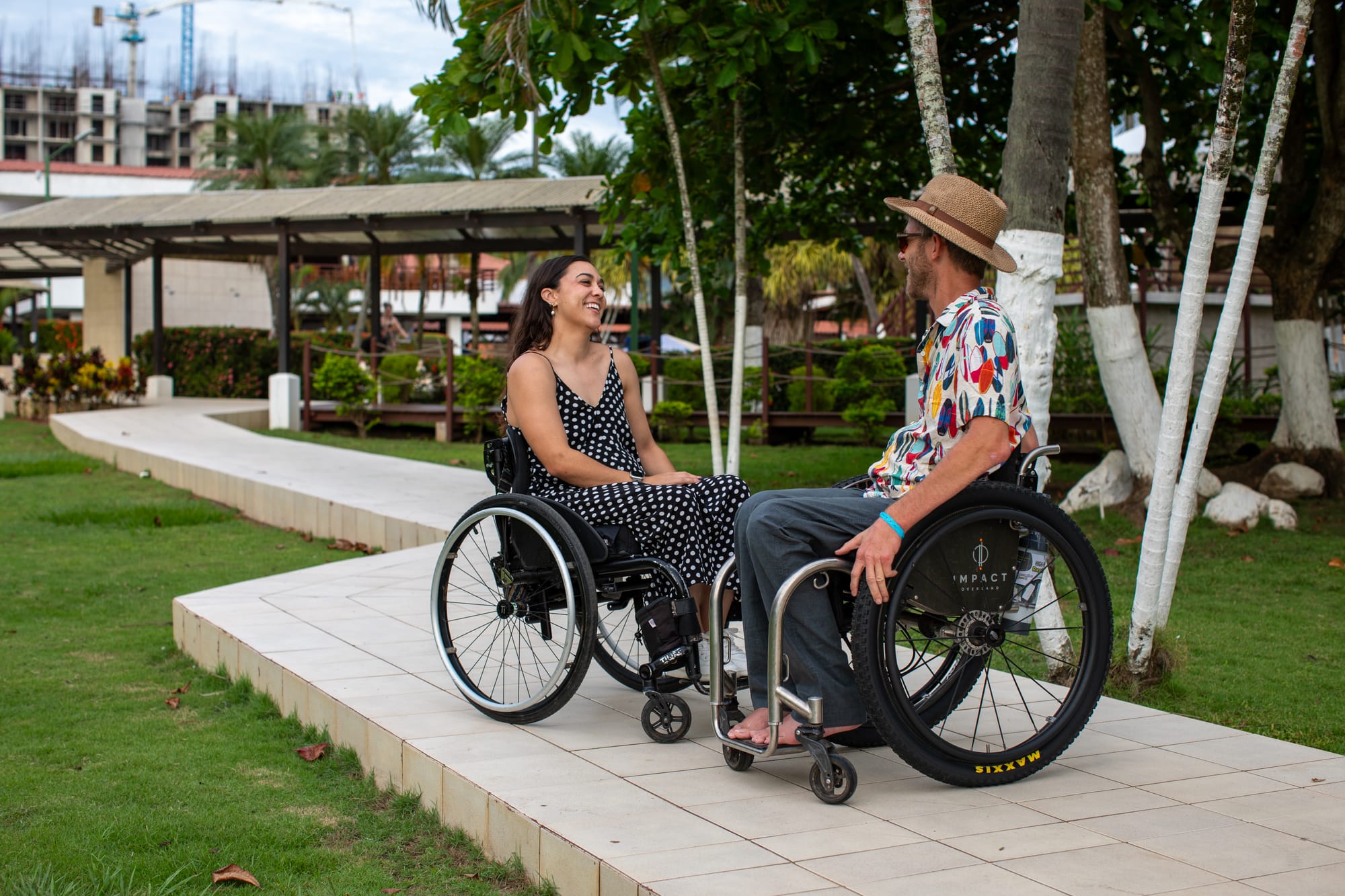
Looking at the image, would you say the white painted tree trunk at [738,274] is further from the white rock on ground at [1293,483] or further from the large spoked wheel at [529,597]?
the white rock on ground at [1293,483]

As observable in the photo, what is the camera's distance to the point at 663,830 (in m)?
2.80

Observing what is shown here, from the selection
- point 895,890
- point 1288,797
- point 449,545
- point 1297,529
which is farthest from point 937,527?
point 1297,529

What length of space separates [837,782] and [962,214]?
4.81 feet

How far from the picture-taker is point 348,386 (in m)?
18.0

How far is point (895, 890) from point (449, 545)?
200 cm

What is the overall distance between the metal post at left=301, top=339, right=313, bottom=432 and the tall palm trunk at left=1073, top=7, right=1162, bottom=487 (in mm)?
11557

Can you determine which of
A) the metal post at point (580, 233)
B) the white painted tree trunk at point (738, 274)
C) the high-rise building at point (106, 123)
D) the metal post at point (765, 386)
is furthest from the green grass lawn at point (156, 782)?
the high-rise building at point (106, 123)

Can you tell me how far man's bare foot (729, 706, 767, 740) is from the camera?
3203 mm

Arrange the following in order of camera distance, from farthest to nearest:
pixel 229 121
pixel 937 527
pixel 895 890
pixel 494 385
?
pixel 229 121, pixel 494 385, pixel 937 527, pixel 895 890

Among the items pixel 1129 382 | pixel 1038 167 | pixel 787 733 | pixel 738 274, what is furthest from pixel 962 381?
pixel 1129 382

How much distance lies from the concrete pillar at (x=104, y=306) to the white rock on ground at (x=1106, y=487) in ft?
72.1

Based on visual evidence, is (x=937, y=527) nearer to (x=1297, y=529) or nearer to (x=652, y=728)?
(x=652, y=728)

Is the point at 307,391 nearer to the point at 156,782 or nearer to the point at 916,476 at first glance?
the point at 156,782

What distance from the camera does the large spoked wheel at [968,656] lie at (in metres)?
2.97
